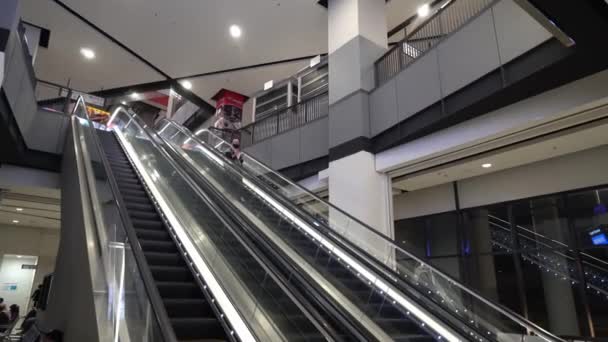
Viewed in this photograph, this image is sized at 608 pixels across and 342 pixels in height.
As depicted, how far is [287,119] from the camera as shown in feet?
42.5

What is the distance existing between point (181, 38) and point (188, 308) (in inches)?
476

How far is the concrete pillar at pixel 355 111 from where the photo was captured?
28.9ft

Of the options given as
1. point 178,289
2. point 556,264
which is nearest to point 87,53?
point 178,289

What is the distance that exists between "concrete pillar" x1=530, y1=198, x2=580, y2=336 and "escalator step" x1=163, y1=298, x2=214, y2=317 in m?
8.74

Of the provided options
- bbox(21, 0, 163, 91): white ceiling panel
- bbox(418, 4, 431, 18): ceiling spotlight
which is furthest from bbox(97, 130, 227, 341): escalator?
bbox(418, 4, 431, 18): ceiling spotlight

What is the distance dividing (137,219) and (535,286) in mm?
10531

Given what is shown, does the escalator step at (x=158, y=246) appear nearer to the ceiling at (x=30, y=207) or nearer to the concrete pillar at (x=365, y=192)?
the concrete pillar at (x=365, y=192)

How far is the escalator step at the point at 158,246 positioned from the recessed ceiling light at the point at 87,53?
12967mm

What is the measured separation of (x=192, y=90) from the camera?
17.8 metres

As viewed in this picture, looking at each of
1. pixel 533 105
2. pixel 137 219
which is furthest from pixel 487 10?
pixel 137 219

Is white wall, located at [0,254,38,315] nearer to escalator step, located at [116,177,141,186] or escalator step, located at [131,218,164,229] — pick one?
escalator step, located at [116,177,141,186]

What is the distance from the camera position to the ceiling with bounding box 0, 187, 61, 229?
12.6 m

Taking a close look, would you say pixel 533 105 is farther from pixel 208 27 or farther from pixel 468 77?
pixel 208 27

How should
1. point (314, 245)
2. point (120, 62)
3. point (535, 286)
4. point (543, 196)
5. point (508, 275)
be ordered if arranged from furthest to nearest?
1. point (120, 62)
2. point (508, 275)
3. point (535, 286)
4. point (543, 196)
5. point (314, 245)
